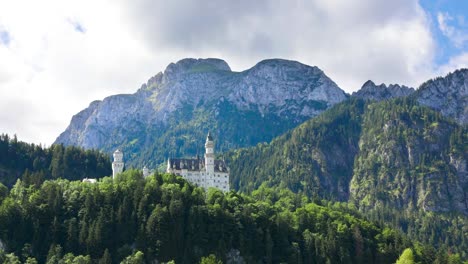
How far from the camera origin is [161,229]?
16025 cm

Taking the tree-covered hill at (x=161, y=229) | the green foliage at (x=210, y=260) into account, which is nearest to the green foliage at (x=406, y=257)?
the tree-covered hill at (x=161, y=229)

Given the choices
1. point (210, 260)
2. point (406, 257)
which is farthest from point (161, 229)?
point (406, 257)

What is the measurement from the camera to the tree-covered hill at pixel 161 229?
155250mm

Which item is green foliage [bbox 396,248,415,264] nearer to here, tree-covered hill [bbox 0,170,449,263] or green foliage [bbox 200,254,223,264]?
tree-covered hill [bbox 0,170,449,263]

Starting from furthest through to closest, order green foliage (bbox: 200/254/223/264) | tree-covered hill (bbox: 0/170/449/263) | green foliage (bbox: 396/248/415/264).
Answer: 1. green foliage (bbox: 396/248/415/264)
2. tree-covered hill (bbox: 0/170/449/263)
3. green foliage (bbox: 200/254/223/264)

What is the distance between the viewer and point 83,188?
17412 cm

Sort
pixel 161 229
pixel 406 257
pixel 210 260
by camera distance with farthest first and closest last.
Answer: pixel 406 257 < pixel 161 229 < pixel 210 260

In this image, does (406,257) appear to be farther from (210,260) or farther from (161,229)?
(161,229)

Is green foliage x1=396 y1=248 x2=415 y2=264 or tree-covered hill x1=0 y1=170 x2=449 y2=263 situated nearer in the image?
tree-covered hill x1=0 y1=170 x2=449 y2=263

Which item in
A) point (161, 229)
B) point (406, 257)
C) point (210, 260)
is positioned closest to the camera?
point (210, 260)

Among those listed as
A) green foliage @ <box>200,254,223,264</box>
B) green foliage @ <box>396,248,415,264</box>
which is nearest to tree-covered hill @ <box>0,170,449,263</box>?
green foliage @ <box>200,254,223,264</box>

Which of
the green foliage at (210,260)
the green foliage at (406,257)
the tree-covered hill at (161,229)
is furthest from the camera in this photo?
the green foliage at (406,257)

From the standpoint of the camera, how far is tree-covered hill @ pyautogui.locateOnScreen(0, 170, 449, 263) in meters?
155

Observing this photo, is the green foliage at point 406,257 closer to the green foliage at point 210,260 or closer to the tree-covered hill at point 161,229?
the tree-covered hill at point 161,229
